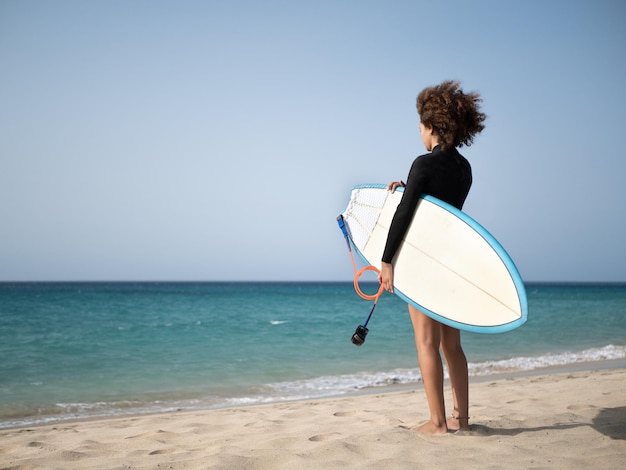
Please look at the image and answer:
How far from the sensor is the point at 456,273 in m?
2.59

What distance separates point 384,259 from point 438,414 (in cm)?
84

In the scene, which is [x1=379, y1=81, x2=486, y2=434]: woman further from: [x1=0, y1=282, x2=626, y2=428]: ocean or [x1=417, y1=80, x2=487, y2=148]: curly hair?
[x1=0, y1=282, x2=626, y2=428]: ocean

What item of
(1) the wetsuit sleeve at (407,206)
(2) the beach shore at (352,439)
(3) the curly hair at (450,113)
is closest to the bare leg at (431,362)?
(2) the beach shore at (352,439)

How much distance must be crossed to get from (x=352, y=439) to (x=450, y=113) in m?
1.74

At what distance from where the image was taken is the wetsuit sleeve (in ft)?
8.51

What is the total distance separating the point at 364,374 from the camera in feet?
24.3

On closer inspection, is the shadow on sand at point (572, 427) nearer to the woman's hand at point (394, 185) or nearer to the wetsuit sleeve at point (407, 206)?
the wetsuit sleeve at point (407, 206)

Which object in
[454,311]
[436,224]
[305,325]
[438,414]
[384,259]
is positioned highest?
[436,224]

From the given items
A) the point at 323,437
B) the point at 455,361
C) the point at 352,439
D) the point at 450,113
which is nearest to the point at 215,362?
the point at 323,437

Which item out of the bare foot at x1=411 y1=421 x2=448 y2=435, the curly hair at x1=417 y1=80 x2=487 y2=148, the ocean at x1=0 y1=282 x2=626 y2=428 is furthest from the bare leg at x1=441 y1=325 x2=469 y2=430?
the ocean at x1=0 y1=282 x2=626 y2=428

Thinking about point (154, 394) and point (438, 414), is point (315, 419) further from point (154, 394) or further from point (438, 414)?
point (154, 394)

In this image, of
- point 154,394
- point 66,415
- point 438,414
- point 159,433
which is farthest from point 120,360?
point 438,414

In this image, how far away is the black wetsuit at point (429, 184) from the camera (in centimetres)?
260

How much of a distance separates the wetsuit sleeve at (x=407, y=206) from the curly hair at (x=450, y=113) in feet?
0.64
